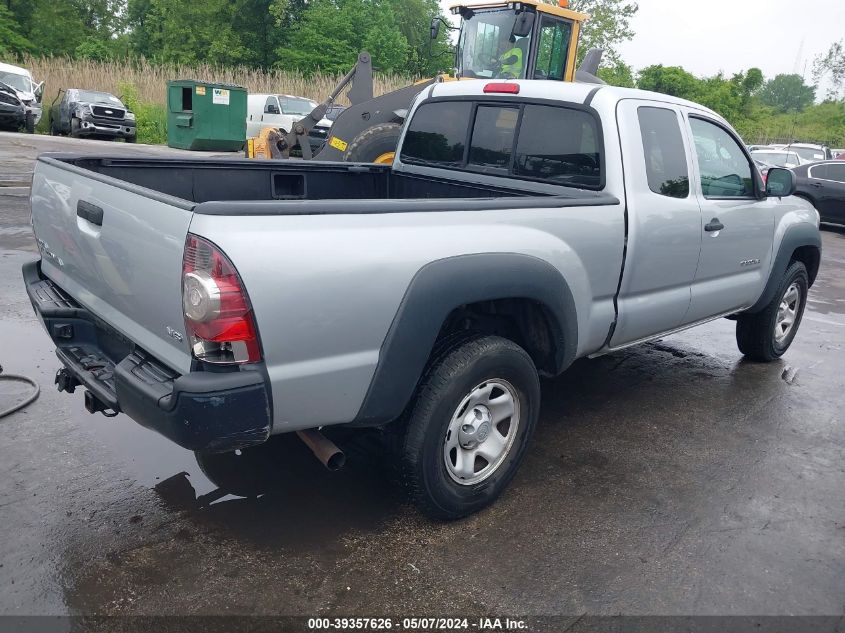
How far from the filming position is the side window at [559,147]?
12.9 feet

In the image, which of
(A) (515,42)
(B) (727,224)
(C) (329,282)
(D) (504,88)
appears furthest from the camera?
(A) (515,42)

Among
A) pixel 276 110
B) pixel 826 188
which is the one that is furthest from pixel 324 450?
pixel 276 110

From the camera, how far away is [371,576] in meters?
2.85

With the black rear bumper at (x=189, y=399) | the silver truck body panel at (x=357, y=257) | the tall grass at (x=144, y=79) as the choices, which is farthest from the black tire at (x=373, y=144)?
the tall grass at (x=144, y=79)

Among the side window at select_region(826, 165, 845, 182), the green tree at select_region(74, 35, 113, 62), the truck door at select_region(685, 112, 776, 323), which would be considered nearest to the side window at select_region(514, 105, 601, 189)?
the truck door at select_region(685, 112, 776, 323)

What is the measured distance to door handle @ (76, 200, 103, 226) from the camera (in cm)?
287

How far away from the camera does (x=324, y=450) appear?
2832mm

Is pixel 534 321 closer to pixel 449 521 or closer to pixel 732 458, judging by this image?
pixel 449 521

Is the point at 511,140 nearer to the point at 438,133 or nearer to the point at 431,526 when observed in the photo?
the point at 438,133

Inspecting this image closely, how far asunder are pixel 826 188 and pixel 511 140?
12.2 metres

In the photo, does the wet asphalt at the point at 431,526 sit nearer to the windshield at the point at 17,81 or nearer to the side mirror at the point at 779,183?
the side mirror at the point at 779,183

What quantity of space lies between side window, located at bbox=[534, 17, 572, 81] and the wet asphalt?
22.5ft

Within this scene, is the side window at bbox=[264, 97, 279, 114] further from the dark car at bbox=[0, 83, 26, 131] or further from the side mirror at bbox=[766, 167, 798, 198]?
the side mirror at bbox=[766, 167, 798, 198]

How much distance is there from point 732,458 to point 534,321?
1572mm
